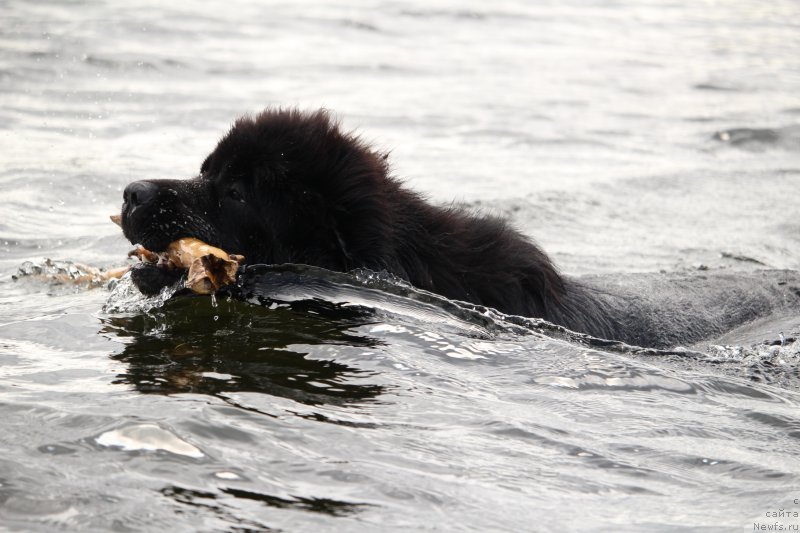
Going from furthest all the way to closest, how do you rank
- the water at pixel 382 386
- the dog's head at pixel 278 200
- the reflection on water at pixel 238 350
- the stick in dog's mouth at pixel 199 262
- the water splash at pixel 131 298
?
the water splash at pixel 131 298 < the dog's head at pixel 278 200 < the stick in dog's mouth at pixel 199 262 < the reflection on water at pixel 238 350 < the water at pixel 382 386

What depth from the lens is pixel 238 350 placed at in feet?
15.4

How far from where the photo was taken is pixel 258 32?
18609 mm

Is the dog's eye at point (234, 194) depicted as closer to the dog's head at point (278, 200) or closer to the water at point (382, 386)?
the dog's head at point (278, 200)

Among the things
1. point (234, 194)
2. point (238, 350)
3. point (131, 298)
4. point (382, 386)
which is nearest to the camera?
point (382, 386)

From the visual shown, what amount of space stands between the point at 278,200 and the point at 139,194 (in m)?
0.68

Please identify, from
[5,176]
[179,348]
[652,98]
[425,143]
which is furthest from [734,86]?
[179,348]

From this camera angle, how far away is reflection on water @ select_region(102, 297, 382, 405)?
13.9 ft

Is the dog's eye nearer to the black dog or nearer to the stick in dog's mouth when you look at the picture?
the black dog

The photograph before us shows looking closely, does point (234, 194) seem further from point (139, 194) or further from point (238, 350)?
point (238, 350)

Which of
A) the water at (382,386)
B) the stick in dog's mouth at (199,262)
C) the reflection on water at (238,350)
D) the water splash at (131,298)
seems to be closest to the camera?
the water at (382,386)

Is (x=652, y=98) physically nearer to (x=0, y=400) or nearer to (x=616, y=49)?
(x=616, y=49)

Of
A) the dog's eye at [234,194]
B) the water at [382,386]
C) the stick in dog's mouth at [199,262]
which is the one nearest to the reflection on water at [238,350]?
the water at [382,386]

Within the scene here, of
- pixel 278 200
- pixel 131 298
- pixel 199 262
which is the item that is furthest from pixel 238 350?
pixel 131 298

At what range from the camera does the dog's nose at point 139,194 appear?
5.14 m
